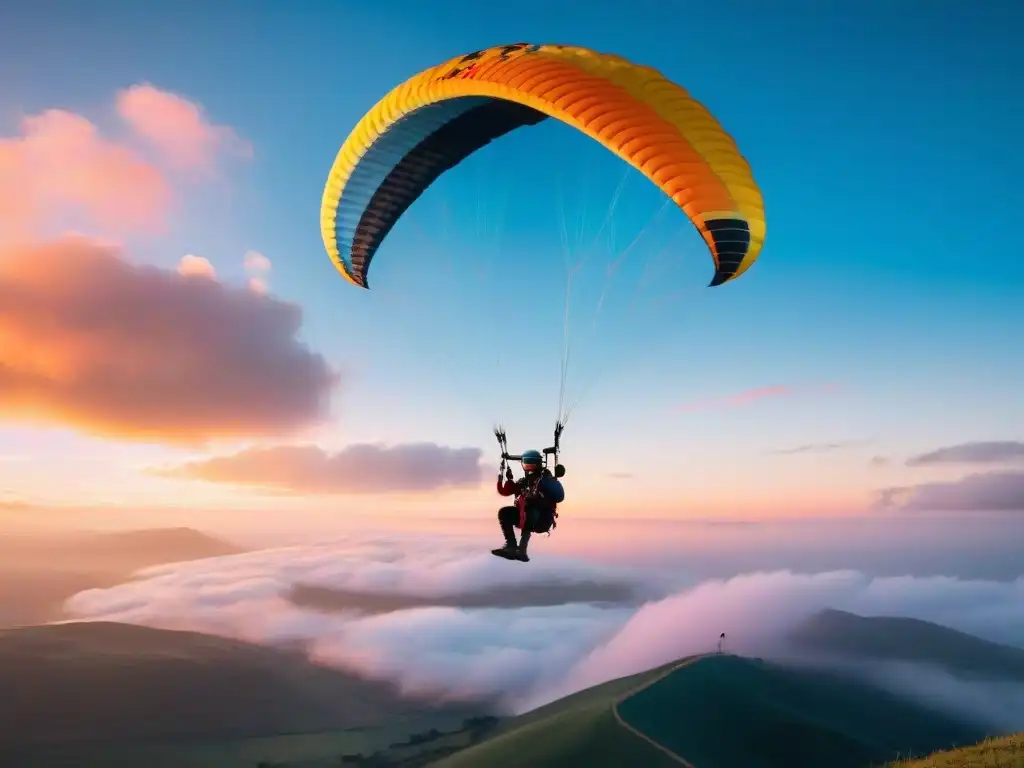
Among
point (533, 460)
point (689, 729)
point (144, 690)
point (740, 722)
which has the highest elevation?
point (533, 460)

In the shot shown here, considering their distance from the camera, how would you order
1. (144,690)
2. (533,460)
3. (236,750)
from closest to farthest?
1. (533,460)
2. (236,750)
3. (144,690)

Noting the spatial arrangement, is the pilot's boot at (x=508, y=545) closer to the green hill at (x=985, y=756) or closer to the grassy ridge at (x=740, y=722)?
the green hill at (x=985, y=756)

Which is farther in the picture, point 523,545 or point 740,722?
point 740,722

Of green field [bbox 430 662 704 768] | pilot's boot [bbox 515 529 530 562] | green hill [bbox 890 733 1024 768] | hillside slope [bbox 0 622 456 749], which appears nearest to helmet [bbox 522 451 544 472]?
pilot's boot [bbox 515 529 530 562]

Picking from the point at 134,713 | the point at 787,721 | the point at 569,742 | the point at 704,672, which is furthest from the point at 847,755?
the point at 134,713

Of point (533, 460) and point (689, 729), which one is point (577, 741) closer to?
point (689, 729)

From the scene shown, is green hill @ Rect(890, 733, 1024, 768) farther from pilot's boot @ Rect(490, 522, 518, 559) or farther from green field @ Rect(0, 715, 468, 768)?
green field @ Rect(0, 715, 468, 768)

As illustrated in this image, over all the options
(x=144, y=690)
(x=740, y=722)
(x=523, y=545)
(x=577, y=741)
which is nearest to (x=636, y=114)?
(x=523, y=545)

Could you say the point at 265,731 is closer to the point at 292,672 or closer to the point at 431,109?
the point at 292,672
